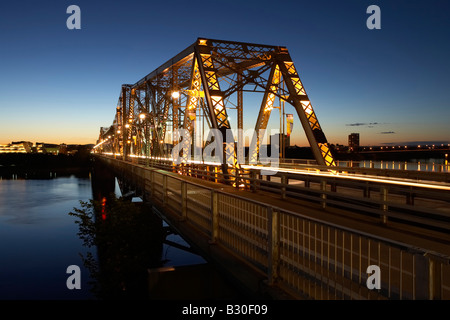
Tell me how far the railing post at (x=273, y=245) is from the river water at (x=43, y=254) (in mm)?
7517

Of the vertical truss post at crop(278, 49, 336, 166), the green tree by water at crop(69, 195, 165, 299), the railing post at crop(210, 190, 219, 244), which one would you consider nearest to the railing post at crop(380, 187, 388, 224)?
the railing post at crop(210, 190, 219, 244)

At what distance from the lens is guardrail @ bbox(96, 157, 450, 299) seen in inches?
124

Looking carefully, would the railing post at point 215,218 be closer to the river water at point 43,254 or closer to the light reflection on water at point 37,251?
the river water at point 43,254

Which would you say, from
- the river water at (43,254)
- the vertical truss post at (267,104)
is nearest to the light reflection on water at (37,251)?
the river water at (43,254)

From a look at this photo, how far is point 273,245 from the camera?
4.99 m

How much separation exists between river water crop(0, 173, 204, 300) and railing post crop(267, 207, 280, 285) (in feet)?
24.7

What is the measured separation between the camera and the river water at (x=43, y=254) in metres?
15.3

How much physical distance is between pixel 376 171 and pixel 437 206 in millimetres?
6749

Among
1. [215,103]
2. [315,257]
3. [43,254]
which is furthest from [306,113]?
[315,257]

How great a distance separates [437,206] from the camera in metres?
12.6

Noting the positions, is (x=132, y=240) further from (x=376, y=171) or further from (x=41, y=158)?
(x=41, y=158)

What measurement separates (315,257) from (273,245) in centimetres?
70
